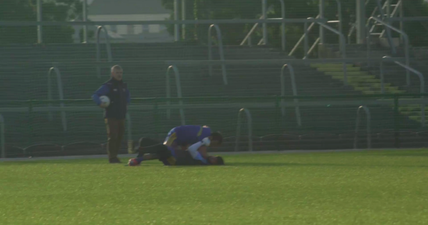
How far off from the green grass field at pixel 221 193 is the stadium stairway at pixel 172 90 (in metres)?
3.20

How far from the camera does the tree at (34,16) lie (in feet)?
72.9

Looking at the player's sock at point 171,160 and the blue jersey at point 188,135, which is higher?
the blue jersey at point 188,135

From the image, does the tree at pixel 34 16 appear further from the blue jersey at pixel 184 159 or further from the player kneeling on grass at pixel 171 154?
the blue jersey at pixel 184 159

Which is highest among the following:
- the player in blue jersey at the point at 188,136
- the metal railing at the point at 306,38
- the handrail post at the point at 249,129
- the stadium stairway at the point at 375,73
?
the metal railing at the point at 306,38

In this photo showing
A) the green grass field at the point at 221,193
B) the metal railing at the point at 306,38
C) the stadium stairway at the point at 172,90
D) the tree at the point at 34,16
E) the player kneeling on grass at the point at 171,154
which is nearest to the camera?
the green grass field at the point at 221,193

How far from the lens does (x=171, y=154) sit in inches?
542

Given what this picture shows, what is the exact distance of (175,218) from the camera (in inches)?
312

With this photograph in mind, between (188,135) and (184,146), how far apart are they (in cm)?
25

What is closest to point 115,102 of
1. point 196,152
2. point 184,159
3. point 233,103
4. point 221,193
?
point 184,159

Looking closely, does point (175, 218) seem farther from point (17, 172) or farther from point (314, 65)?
point (314, 65)

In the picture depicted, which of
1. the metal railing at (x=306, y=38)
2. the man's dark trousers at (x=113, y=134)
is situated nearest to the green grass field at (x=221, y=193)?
the man's dark trousers at (x=113, y=134)

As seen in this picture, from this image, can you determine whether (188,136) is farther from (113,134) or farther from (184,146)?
(113,134)

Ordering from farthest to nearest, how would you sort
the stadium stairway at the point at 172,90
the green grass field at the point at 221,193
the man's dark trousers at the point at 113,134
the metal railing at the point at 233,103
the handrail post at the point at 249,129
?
1. the handrail post at the point at 249,129
2. the stadium stairway at the point at 172,90
3. the metal railing at the point at 233,103
4. the man's dark trousers at the point at 113,134
5. the green grass field at the point at 221,193

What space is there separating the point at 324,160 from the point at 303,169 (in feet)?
7.08
